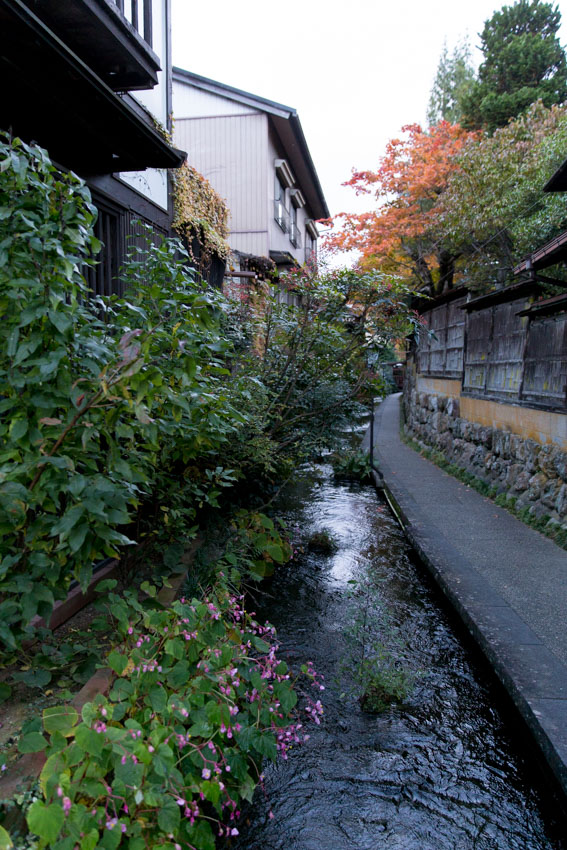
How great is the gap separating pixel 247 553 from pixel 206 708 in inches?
112

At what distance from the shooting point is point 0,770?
1.97m

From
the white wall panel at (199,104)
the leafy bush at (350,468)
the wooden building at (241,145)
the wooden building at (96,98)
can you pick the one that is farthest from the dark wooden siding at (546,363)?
the white wall panel at (199,104)

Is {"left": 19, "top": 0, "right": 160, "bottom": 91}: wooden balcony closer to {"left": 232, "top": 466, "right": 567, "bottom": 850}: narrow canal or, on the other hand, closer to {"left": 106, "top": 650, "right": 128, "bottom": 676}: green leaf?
{"left": 106, "top": 650, "right": 128, "bottom": 676}: green leaf

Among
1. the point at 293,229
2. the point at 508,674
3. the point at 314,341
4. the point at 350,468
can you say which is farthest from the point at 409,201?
the point at 508,674

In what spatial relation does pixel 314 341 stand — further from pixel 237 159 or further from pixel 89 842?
pixel 237 159

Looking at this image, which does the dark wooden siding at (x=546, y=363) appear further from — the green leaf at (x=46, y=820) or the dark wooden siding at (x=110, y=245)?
the green leaf at (x=46, y=820)

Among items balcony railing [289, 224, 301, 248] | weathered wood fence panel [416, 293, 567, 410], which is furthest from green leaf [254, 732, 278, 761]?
balcony railing [289, 224, 301, 248]

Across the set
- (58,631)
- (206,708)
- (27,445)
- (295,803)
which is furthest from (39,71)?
(295,803)

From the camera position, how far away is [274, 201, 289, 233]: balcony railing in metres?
15.3

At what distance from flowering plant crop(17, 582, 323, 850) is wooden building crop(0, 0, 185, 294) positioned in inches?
92.7

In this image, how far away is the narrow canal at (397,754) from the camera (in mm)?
2717

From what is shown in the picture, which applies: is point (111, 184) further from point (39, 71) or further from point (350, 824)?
point (350, 824)

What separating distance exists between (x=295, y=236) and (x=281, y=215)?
2632 millimetres

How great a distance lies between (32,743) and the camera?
192 cm
